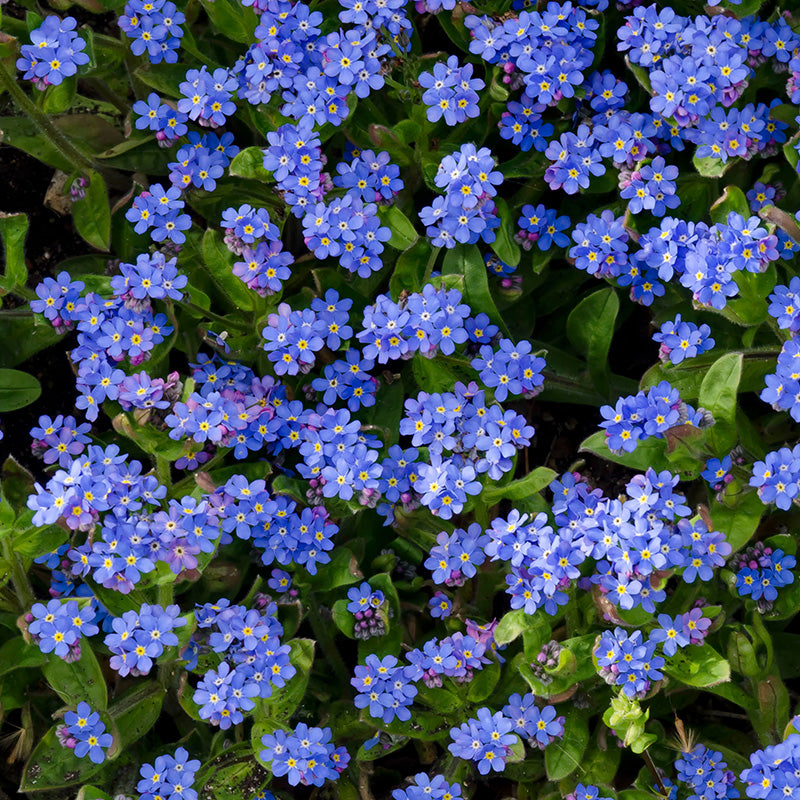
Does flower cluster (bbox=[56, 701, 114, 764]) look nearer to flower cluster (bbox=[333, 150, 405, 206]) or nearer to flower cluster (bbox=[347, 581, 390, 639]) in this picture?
flower cluster (bbox=[347, 581, 390, 639])

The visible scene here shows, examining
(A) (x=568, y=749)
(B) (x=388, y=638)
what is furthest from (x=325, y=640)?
(A) (x=568, y=749)

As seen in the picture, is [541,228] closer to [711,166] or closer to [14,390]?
[711,166]

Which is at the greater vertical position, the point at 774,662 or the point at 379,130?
the point at 379,130

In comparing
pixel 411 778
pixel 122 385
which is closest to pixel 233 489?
pixel 122 385

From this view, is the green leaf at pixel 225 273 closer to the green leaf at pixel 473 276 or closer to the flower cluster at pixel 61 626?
the green leaf at pixel 473 276

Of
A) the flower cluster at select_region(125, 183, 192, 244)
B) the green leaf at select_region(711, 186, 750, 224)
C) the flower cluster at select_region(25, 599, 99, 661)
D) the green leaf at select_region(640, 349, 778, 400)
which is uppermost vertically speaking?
the green leaf at select_region(711, 186, 750, 224)

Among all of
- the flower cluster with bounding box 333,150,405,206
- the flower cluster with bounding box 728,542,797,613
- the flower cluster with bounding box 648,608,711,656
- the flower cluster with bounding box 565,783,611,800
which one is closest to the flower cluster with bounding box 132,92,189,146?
the flower cluster with bounding box 333,150,405,206

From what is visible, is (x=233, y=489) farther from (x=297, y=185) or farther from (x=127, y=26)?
(x=127, y=26)
